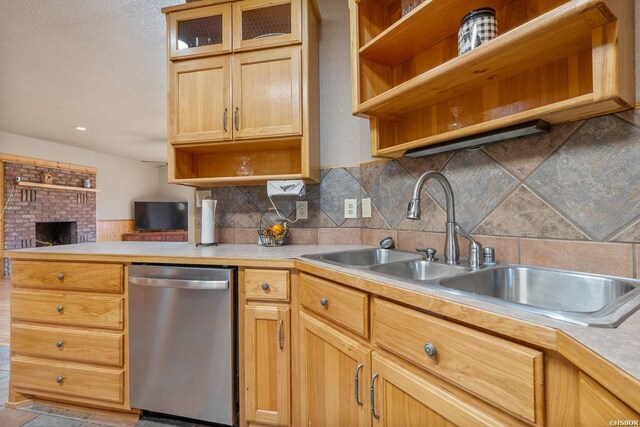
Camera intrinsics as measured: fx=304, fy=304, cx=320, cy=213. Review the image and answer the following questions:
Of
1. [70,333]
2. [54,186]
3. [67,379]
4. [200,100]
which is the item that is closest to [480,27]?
[200,100]

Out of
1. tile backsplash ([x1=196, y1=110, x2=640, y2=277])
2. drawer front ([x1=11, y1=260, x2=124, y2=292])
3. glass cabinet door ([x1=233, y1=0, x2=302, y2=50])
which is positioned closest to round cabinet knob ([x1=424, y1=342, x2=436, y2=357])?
tile backsplash ([x1=196, y1=110, x2=640, y2=277])

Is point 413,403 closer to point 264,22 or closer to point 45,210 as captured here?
point 264,22

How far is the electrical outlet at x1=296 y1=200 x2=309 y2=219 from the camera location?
6.50 feet

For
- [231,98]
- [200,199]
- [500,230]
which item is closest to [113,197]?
[200,199]

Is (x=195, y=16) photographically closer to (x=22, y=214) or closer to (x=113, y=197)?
(x=22, y=214)

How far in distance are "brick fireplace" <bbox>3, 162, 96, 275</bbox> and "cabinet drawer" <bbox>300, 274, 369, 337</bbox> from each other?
19.9ft

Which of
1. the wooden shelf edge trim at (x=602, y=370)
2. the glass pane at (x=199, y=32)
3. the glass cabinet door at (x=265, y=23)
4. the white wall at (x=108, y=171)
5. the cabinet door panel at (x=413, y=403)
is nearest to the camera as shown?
the wooden shelf edge trim at (x=602, y=370)

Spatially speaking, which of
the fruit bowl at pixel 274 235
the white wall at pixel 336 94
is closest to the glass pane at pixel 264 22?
the white wall at pixel 336 94

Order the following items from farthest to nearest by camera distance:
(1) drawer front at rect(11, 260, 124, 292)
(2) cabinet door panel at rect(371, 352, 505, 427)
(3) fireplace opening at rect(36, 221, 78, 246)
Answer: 1. (3) fireplace opening at rect(36, 221, 78, 246)
2. (1) drawer front at rect(11, 260, 124, 292)
3. (2) cabinet door panel at rect(371, 352, 505, 427)

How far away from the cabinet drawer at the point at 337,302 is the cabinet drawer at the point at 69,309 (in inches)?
39.5

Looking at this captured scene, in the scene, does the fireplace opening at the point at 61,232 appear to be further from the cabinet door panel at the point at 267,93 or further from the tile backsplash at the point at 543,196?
the tile backsplash at the point at 543,196

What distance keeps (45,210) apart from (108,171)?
1.73 m

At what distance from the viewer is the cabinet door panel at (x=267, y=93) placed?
1.73 meters

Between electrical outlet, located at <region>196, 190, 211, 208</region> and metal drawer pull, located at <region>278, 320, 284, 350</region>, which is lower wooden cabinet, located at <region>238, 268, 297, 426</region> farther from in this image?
electrical outlet, located at <region>196, 190, 211, 208</region>
